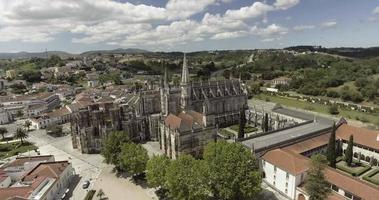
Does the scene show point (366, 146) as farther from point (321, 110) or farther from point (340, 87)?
point (340, 87)

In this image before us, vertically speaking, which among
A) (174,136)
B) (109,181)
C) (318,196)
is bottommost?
(109,181)

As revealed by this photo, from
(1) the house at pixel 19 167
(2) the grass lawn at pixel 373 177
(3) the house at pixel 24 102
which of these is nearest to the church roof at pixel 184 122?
(1) the house at pixel 19 167

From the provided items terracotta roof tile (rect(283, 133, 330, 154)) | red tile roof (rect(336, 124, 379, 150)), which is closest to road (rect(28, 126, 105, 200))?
terracotta roof tile (rect(283, 133, 330, 154))

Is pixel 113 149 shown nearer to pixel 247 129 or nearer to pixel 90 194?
pixel 90 194

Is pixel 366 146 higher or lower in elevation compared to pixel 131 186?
higher

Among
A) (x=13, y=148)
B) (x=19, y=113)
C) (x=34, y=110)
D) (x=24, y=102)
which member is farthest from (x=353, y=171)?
(x=24, y=102)

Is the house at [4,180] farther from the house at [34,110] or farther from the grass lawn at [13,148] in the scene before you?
the house at [34,110]

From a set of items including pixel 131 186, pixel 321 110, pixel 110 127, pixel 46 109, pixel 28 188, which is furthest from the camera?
pixel 46 109

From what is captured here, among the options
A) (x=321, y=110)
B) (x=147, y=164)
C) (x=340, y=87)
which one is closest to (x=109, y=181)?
(x=147, y=164)
